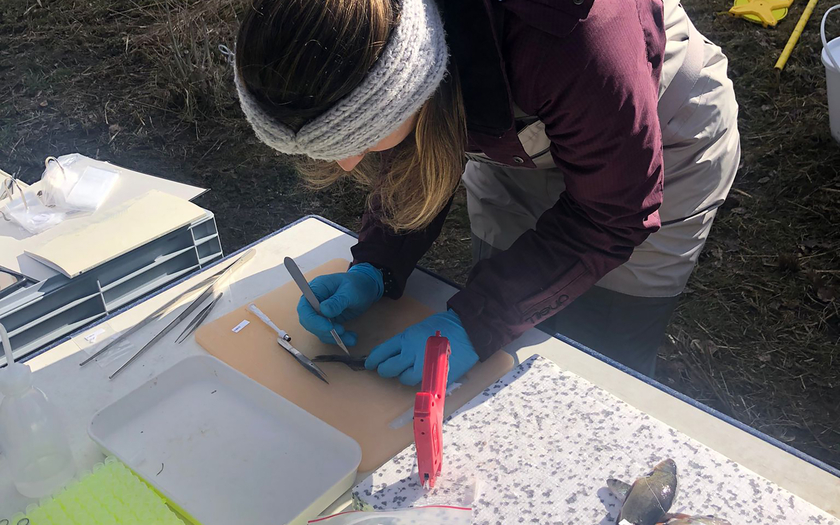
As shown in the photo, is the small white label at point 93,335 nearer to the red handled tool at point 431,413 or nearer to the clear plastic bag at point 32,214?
the clear plastic bag at point 32,214

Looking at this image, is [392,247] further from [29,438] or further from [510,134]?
[29,438]

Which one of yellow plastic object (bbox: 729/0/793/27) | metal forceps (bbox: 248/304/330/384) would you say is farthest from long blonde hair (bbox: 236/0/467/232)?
yellow plastic object (bbox: 729/0/793/27)

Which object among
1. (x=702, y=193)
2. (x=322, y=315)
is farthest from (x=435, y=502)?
(x=702, y=193)

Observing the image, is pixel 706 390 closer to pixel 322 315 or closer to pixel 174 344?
pixel 322 315

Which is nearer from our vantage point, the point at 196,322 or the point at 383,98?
the point at 383,98

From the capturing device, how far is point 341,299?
1.29m

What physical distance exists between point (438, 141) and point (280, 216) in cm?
222

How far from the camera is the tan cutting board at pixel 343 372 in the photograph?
1089 mm

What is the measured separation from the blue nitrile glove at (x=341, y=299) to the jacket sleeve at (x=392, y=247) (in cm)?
3

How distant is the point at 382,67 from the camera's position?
85cm

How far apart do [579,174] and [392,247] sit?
0.51 metres

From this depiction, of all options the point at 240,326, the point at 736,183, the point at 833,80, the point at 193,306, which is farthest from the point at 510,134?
the point at 736,183

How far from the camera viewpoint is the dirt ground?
2322 millimetres

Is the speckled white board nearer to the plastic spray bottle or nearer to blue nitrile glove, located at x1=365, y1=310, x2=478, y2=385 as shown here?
blue nitrile glove, located at x1=365, y1=310, x2=478, y2=385
